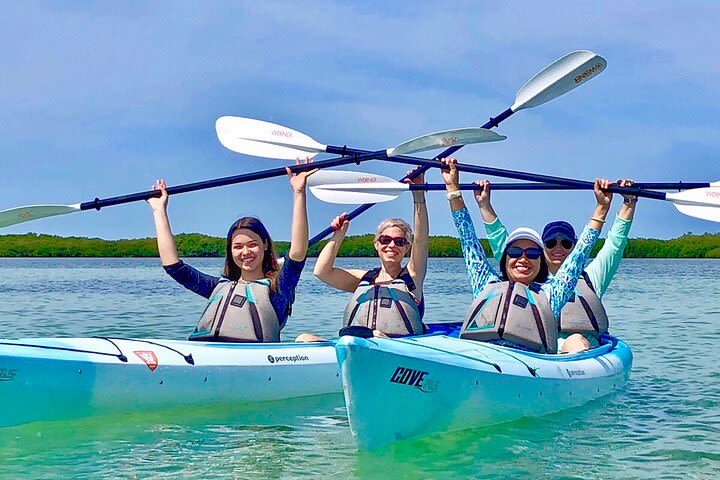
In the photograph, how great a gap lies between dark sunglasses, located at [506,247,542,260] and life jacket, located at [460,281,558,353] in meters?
0.20

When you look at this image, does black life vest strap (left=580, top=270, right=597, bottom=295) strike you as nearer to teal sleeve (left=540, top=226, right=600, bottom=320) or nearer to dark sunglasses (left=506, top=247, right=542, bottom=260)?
teal sleeve (left=540, top=226, right=600, bottom=320)

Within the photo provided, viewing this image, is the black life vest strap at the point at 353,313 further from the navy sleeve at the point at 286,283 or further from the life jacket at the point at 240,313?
the life jacket at the point at 240,313

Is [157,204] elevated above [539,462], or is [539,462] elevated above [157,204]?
[157,204]

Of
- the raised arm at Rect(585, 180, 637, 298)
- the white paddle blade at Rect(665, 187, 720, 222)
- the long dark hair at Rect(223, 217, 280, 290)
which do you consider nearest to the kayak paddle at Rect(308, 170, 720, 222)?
the white paddle blade at Rect(665, 187, 720, 222)

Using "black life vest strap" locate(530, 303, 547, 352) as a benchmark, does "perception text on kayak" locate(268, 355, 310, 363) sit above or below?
below

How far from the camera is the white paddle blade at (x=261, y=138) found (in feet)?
26.2

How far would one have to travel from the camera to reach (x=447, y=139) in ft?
23.4

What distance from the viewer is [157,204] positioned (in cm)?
677

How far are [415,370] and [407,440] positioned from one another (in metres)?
0.47

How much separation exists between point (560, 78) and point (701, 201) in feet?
5.50

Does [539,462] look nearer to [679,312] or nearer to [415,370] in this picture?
[415,370]

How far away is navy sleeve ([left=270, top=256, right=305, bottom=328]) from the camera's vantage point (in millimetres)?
6215

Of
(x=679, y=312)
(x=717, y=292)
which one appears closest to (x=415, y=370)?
(x=679, y=312)

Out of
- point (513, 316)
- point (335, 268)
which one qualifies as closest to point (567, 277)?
point (513, 316)
